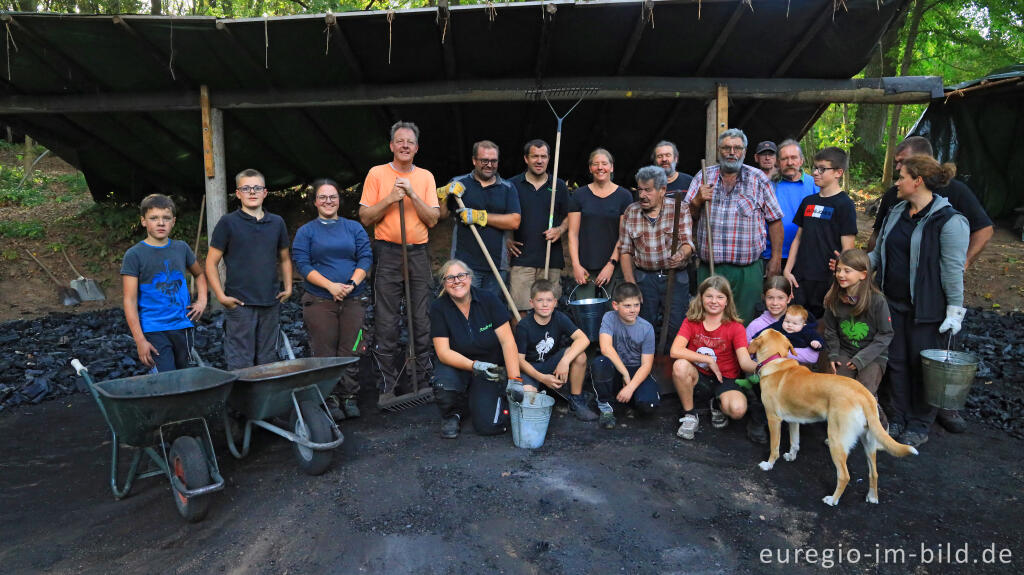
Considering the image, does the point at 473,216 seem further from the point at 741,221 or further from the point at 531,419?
the point at 741,221

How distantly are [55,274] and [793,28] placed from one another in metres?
10.2

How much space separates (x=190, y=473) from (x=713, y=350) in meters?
3.15

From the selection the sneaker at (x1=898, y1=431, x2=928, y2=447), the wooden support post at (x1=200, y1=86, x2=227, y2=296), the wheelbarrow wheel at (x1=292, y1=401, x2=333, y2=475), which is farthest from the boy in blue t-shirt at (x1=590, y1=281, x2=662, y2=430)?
the wooden support post at (x1=200, y1=86, x2=227, y2=296)

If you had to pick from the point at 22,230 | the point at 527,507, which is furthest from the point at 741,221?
the point at 22,230

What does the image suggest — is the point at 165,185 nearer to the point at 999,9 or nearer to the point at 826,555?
the point at 826,555

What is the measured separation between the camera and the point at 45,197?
13266 mm

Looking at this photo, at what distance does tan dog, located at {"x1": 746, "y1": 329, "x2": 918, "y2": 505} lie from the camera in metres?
2.93

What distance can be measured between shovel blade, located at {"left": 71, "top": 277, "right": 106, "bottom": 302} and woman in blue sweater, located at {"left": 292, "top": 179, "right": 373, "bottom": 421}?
5.93 meters

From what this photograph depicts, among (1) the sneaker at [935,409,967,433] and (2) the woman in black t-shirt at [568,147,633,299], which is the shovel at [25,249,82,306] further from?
(1) the sneaker at [935,409,967,433]

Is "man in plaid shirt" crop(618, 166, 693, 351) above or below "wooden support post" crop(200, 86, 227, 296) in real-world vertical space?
below

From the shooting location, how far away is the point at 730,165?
4363 millimetres

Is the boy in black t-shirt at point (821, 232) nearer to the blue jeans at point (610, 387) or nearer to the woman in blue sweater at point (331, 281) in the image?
the blue jeans at point (610, 387)

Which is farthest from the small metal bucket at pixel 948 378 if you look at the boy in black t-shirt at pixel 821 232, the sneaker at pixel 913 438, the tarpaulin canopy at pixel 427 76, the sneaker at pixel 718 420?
the tarpaulin canopy at pixel 427 76

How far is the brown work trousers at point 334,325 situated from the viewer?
419 cm
